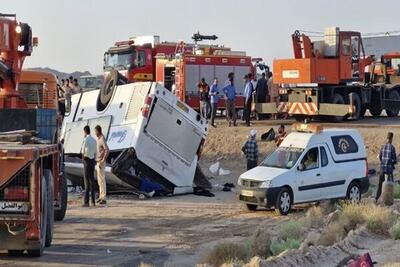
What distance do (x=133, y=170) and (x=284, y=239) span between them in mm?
8069

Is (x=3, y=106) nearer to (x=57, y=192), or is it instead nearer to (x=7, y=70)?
(x=7, y=70)

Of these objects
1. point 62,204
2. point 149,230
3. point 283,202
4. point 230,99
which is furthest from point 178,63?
point 149,230

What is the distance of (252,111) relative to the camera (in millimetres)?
34438

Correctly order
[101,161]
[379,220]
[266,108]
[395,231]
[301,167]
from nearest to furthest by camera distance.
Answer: [395,231], [379,220], [301,167], [101,161], [266,108]

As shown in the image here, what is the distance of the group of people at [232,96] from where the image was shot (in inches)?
1236

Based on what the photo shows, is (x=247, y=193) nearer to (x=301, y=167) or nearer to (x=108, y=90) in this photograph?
(x=301, y=167)

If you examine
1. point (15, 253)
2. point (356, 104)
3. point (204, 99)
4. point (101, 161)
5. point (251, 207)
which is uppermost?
point (204, 99)

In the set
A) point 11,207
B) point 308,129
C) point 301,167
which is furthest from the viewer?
point 308,129

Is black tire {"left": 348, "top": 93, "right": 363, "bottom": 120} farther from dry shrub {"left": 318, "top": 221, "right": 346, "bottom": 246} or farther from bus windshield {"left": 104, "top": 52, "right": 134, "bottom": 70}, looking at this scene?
dry shrub {"left": 318, "top": 221, "right": 346, "bottom": 246}

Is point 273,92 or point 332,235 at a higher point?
point 273,92

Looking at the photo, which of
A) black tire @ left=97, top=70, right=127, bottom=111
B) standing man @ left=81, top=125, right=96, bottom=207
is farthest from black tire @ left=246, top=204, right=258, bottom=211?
black tire @ left=97, top=70, right=127, bottom=111

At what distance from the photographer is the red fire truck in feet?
118

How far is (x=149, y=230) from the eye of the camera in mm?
16625

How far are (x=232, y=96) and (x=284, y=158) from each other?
1172 centimetres
